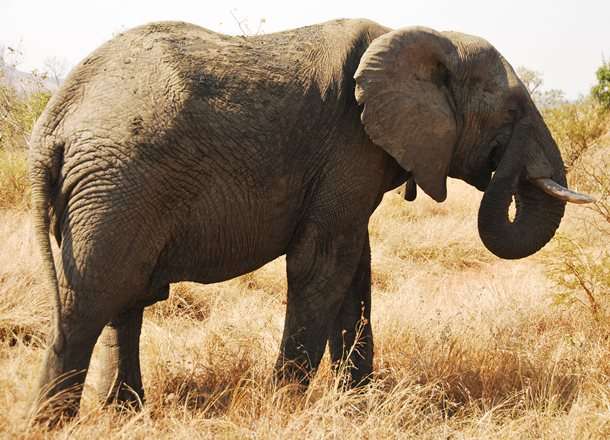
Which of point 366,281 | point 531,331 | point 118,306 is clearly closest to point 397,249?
point 531,331

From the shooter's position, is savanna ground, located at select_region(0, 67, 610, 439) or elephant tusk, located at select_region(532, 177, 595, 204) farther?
elephant tusk, located at select_region(532, 177, 595, 204)

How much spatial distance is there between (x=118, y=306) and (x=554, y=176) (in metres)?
2.70

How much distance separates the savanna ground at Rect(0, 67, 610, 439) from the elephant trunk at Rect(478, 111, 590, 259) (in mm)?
849

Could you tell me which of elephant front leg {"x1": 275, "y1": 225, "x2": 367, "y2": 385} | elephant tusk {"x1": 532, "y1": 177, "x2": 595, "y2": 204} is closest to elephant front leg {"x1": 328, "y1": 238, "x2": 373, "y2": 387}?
elephant front leg {"x1": 275, "y1": 225, "x2": 367, "y2": 385}

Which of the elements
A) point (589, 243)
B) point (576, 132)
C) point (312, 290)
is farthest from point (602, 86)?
point (312, 290)

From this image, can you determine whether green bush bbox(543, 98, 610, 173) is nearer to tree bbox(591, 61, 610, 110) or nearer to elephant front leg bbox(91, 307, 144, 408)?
tree bbox(591, 61, 610, 110)

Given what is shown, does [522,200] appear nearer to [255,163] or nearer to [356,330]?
[356,330]

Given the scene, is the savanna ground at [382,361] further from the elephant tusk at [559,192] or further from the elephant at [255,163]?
the elephant tusk at [559,192]

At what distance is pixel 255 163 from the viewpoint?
365cm

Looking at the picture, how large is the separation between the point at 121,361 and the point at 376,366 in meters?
1.82

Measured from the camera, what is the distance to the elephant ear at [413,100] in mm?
3744

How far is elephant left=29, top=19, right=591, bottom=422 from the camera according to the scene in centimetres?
335

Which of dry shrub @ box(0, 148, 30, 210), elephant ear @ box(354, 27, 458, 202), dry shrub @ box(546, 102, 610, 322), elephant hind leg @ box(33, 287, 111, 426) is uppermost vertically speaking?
elephant ear @ box(354, 27, 458, 202)

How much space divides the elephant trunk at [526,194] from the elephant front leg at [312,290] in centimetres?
88
